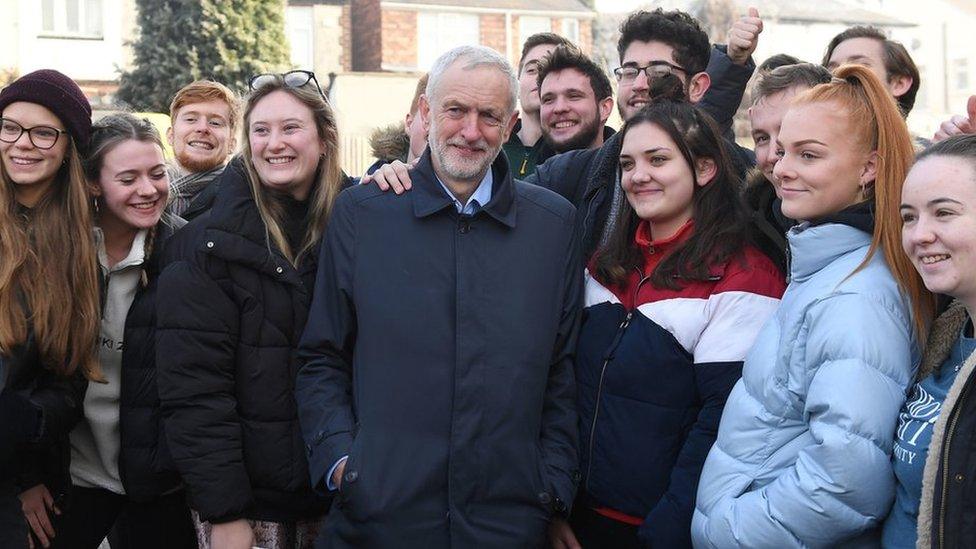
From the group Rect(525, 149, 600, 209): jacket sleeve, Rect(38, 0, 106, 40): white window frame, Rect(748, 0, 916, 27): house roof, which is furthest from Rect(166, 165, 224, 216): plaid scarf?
Rect(748, 0, 916, 27): house roof

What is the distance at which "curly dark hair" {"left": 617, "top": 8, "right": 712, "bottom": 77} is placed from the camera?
15.4ft

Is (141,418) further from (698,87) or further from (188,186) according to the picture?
(698,87)

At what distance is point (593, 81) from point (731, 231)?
6.79 ft

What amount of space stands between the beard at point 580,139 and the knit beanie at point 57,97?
2.36 metres

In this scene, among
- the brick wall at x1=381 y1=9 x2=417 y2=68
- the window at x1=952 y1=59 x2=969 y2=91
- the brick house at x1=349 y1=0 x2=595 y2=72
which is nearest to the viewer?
the brick wall at x1=381 y1=9 x2=417 y2=68

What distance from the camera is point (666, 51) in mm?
4703

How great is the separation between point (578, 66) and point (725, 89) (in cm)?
108

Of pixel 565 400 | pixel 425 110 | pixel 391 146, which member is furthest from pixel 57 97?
pixel 565 400

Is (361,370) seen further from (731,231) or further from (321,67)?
(321,67)

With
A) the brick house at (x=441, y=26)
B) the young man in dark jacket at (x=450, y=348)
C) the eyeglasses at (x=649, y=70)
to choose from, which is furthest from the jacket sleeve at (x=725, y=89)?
the brick house at (x=441, y=26)

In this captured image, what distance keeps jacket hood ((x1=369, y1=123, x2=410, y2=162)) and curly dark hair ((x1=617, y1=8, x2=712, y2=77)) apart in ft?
4.35

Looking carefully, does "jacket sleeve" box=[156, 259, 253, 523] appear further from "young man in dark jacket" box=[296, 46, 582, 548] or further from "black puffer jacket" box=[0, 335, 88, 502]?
"black puffer jacket" box=[0, 335, 88, 502]

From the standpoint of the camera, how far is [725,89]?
14.6 feet

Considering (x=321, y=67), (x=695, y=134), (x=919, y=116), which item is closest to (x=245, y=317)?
(x=695, y=134)
